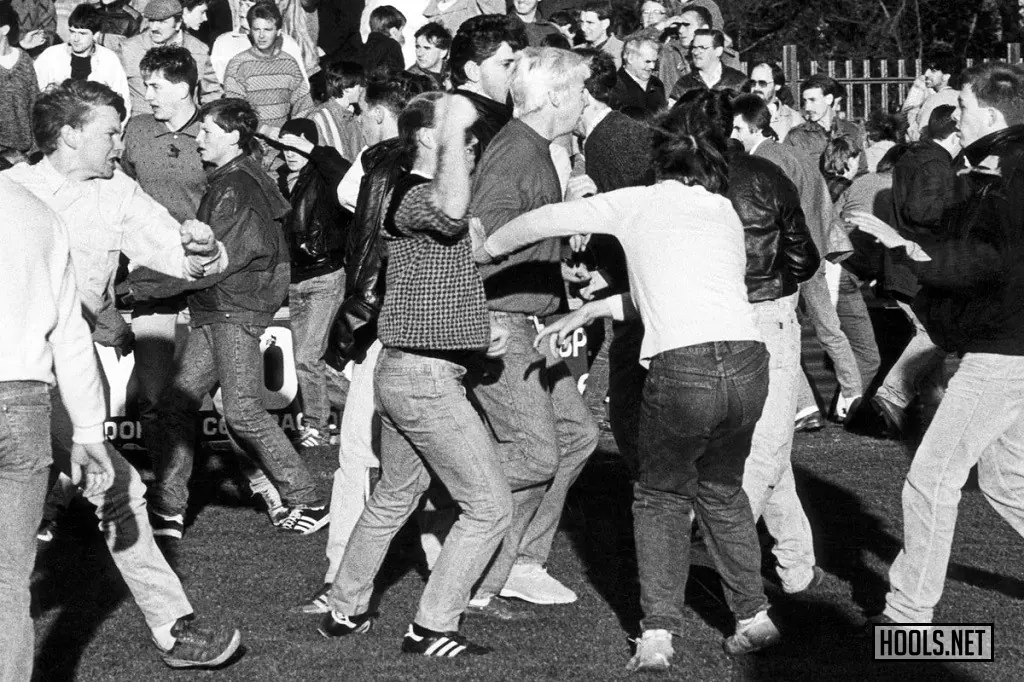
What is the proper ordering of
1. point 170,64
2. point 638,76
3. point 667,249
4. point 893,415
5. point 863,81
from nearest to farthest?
point 667,249
point 170,64
point 893,415
point 638,76
point 863,81

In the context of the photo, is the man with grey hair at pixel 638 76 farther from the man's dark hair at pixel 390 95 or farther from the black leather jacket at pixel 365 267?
the black leather jacket at pixel 365 267

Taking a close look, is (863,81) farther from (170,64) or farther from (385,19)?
(170,64)

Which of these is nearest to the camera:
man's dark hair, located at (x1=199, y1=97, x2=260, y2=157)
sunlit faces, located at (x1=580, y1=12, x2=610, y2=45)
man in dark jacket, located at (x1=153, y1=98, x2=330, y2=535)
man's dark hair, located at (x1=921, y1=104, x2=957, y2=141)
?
man's dark hair, located at (x1=199, y1=97, x2=260, y2=157)

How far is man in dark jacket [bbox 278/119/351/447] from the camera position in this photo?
925 centimetres

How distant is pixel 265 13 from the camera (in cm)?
1202

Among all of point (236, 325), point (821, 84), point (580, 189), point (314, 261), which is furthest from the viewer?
point (821, 84)

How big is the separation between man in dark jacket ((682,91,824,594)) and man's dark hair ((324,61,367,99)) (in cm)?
419

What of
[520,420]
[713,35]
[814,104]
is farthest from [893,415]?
[520,420]

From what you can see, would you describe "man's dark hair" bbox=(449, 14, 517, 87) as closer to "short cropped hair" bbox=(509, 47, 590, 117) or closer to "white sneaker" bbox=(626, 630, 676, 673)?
"short cropped hair" bbox=(509, 47, 590, 117)

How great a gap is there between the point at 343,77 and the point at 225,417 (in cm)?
333

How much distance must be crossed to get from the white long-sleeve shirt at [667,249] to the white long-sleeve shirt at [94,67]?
7266 mm

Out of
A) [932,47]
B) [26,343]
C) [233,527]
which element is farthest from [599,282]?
[932,47]

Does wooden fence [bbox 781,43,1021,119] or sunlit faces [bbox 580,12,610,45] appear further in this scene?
wooden fence [bbox 781,43,1021,119]

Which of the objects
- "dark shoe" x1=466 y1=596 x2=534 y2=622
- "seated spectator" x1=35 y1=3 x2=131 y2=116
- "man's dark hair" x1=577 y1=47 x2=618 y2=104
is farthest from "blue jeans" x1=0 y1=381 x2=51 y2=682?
"seated spectator" x1=35 y1=3 x2=131 y2=116
